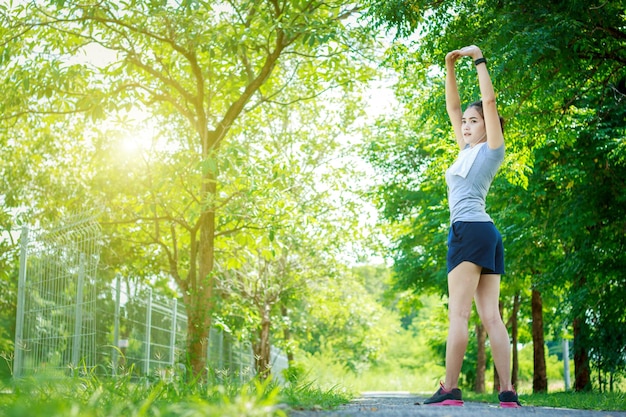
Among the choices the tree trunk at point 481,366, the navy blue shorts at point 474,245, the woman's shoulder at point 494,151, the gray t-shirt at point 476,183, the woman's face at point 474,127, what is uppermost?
the woman's face at point 474,127

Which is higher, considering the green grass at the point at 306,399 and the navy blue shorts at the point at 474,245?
the navy blue shorts at the point at 474,245

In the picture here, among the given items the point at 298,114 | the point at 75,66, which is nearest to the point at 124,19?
the point at 75,66

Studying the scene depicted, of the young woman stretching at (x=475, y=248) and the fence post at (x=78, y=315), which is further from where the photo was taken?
the fence post at (x=78, y=315)

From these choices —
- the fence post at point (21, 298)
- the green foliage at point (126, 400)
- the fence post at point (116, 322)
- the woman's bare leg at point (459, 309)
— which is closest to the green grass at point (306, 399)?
the green foliage at point (126, 400)

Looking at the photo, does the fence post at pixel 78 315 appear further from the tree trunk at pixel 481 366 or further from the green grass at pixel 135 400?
the tree trunk at pixel 481 366

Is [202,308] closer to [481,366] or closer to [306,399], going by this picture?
[306,399]

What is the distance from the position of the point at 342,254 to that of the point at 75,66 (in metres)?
12.2

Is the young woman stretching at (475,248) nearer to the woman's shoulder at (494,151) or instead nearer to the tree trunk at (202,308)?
the woman's shoulder at (494,151)

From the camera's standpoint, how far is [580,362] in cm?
1492

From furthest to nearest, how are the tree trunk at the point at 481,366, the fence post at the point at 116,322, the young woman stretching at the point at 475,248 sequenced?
the tree trunk at the point at 481,366 → the fence post at the point at 116,322 → the young woman stretching at the point at 475,248

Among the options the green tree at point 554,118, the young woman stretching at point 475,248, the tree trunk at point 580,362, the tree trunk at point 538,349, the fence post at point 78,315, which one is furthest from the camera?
Answer: the tree trunk at point 538,349

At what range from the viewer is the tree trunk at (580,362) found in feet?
45.4

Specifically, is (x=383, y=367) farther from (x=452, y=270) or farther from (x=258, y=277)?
(x=452, y=270)

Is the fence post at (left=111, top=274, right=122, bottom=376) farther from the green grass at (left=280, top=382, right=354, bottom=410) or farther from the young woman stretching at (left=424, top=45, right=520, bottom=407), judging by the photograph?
the young woman stretching at (left=424, top=45, right=520, bottom=407)
